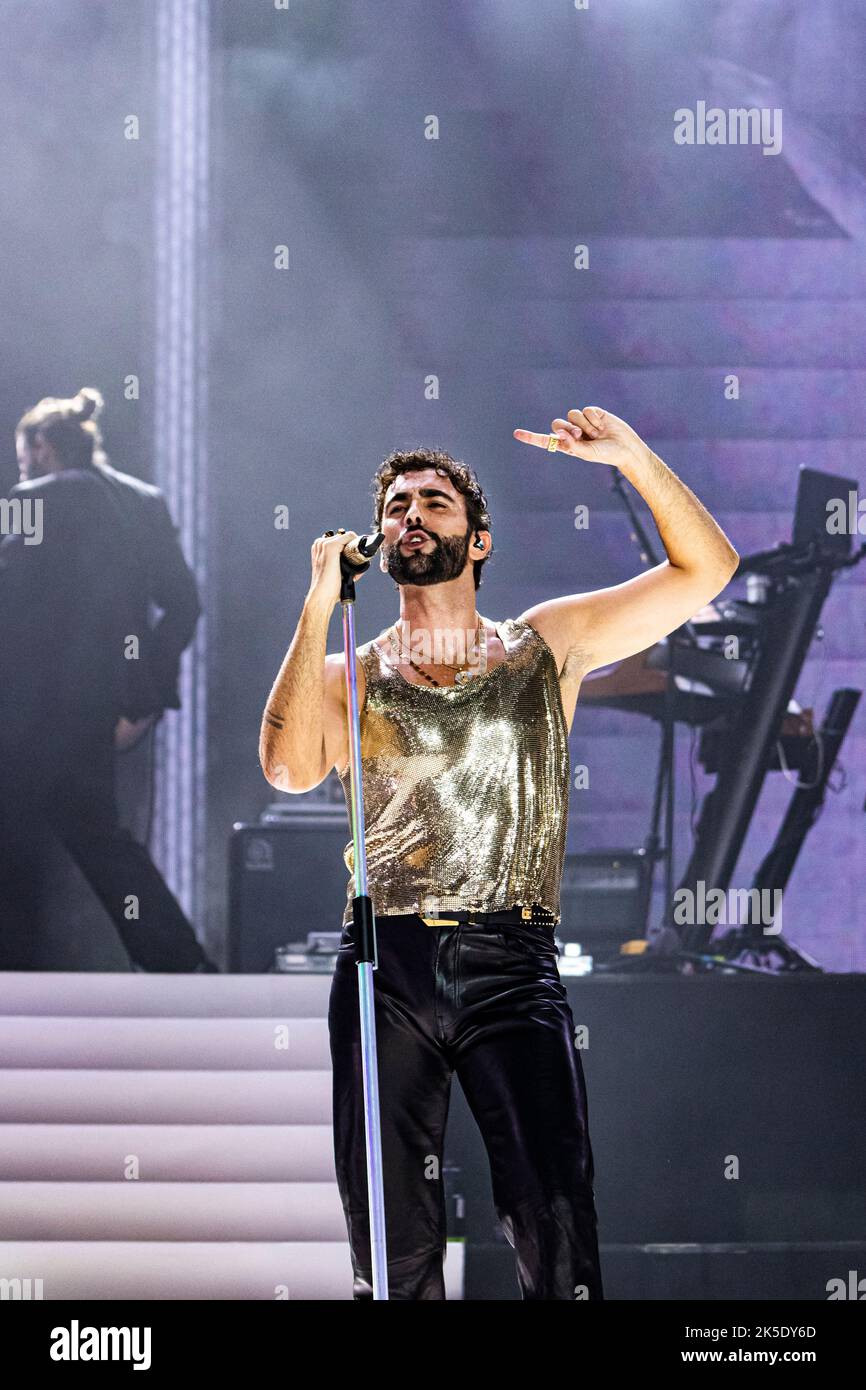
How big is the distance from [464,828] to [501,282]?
177 inches

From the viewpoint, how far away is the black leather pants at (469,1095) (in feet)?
5.65

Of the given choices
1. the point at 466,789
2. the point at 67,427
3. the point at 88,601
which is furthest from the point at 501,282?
the point at 466,789

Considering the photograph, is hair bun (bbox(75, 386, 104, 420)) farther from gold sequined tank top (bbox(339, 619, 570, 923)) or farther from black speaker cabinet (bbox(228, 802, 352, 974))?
gold sequined tank top (bbox(339, 619, 570, 923))

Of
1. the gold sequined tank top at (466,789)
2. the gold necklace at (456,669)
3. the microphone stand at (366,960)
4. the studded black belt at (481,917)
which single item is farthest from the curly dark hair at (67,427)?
the studded black belt at (481,917)

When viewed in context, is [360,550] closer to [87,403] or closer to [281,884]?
[281,884]

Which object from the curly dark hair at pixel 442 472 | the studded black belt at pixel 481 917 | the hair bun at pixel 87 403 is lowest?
the studded black belt at pixel 481 917

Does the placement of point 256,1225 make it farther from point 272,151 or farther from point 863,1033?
point 272,151

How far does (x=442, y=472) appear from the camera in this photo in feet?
7.16

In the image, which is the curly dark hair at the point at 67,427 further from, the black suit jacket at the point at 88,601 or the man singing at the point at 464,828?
the man singing at the point at 464,828

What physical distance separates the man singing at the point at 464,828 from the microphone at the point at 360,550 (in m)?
0.02

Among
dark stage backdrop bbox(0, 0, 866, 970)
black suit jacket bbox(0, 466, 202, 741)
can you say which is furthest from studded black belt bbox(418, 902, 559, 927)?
dark stage backdrop bbox(0, 0, 866, 970)

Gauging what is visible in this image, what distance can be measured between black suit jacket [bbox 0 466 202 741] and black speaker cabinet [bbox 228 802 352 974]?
0.81m

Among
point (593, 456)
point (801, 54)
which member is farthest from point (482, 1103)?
point (801, 54)

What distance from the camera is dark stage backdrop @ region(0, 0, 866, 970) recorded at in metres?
5.62
